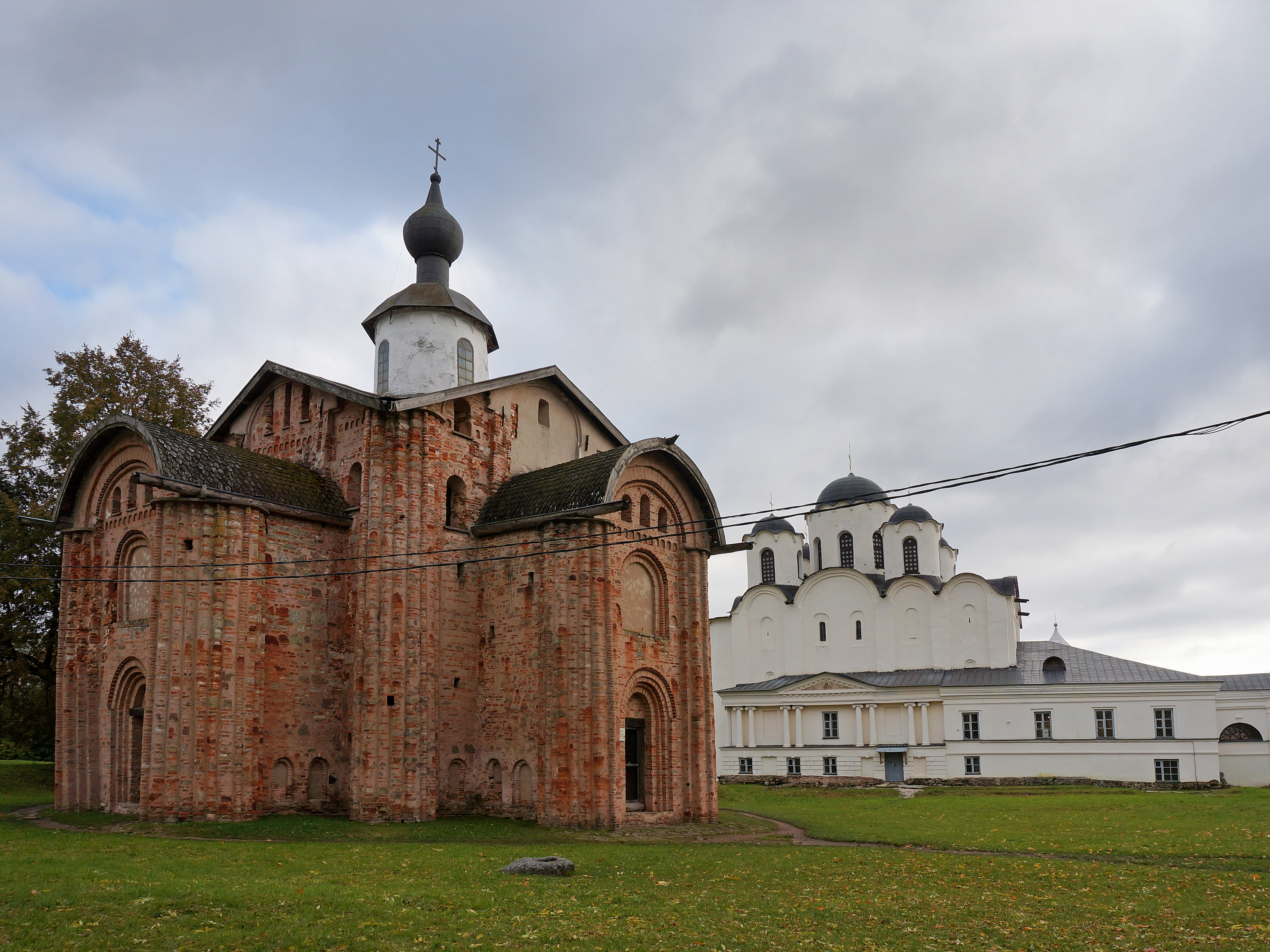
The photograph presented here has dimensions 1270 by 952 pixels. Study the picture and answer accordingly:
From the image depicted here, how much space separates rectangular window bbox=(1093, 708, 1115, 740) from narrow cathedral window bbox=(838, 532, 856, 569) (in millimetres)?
14240

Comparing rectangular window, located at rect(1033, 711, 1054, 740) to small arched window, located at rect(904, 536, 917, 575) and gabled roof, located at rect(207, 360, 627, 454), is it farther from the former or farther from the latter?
gabled roof, located at rect(207, 360, 627, 454)

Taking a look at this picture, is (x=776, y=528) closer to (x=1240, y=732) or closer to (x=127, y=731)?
(x=1240, y=732)

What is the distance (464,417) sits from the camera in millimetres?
23125

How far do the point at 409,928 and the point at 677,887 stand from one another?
3.78m

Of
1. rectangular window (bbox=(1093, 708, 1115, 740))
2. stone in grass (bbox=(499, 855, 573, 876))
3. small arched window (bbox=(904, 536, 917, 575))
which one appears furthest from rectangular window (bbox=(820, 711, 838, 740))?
stone in grass (bbox=(499, 855, 573, 876))

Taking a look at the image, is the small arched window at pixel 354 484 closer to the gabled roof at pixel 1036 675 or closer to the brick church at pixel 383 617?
the brick church at pixel 383 617

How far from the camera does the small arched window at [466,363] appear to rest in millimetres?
25812

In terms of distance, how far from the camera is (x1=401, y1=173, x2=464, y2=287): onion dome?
26.8m

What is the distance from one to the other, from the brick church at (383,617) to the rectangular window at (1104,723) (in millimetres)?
21660

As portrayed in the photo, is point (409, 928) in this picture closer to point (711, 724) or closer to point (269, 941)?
point (269, 941)

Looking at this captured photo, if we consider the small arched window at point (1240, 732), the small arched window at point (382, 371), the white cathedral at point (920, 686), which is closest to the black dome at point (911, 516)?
the white cathedral at point (920, 686)

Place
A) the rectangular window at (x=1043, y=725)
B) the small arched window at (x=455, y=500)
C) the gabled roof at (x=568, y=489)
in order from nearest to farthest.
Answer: the gabled roof at (x=568, y=489) → the small arched window at (x=455, y=500) → the rectangular window at (x=1043, y=725)

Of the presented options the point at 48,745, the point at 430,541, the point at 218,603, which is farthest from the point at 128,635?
the point at 48,745

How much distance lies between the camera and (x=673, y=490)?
24.2 m
